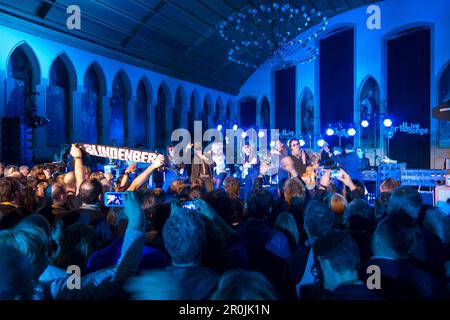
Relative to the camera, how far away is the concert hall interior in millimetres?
2020

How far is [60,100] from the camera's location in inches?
536

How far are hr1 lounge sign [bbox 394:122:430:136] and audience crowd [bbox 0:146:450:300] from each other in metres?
14.9

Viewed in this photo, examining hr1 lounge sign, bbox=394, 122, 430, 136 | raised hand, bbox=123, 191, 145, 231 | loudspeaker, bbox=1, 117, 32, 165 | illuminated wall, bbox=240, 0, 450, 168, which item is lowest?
raised hand, bbox=123, 191, 145, 231

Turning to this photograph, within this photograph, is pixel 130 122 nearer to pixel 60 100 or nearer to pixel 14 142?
pixel 60 100

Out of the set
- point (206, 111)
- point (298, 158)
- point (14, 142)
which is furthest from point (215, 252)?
point (206, 111)

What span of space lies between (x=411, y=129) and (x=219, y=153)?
996 centimetres

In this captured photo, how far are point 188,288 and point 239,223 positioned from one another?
6.05 feet

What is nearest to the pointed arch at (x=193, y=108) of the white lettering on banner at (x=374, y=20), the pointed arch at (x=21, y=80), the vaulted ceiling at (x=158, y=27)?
the vaulted ceiling at (x=158, y=27)

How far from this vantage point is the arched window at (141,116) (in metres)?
17.4

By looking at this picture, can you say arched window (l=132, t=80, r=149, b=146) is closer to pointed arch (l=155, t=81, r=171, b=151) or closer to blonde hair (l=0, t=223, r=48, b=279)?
pointed arch (l=155, t=81, r=171, b=151)

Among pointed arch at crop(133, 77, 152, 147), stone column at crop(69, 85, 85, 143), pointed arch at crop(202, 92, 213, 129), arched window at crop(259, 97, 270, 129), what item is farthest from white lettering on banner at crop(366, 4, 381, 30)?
stone column at crop(69, 85, 85, 143)
